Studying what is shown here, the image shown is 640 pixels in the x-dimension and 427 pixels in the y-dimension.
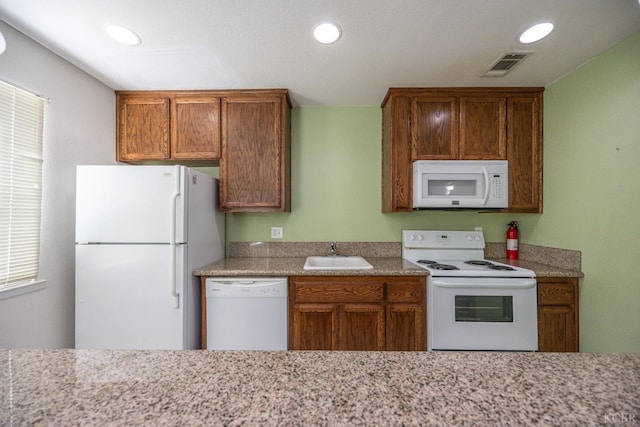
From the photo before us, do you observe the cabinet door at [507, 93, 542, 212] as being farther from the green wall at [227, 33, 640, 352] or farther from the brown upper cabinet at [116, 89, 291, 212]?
the brown upper cabinet at [116, 89, 291, 212]

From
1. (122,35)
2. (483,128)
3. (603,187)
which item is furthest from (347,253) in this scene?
(122,35)

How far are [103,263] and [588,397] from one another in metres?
2.38

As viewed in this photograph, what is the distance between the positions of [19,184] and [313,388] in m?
2.17

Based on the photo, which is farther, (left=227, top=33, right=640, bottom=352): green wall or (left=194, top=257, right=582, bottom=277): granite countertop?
(left=194, top=257, right=582, bottom=277): granite countertop

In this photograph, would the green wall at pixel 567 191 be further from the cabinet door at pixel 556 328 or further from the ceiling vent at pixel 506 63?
the ceiling vent at pixel 506 63

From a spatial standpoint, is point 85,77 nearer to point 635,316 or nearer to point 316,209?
point 316,209

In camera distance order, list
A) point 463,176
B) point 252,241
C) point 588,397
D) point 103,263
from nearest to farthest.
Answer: point 588,397
point 103,263
point 463,176
point 252,241

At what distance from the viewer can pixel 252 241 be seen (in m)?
2.77

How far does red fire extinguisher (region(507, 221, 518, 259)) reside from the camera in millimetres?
2592

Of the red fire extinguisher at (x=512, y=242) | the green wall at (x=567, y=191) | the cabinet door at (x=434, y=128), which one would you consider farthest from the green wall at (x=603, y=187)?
the cabinet door at (x=434, y=128)

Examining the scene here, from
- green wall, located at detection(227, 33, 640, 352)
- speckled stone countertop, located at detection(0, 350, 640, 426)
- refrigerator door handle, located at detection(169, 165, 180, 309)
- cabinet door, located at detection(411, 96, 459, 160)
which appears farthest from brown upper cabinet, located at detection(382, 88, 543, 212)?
speckled stone countertop, located at detection(0, 350, 640, 426)

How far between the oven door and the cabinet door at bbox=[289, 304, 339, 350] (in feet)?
2.35

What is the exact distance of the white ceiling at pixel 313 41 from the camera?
1.50m

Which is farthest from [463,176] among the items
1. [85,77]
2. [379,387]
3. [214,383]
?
[85,77]
